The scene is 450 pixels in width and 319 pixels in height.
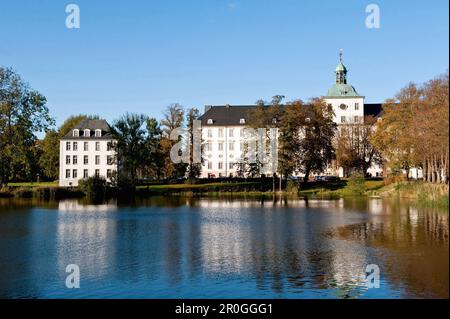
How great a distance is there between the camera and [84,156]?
76.4 meters

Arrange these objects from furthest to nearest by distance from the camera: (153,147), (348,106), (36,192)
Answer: (348,106), (153,147), (36,192)

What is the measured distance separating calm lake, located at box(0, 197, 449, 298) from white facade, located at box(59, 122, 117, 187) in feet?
143

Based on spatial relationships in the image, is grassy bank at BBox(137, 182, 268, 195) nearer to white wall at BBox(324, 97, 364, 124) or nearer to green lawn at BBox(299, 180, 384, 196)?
green lawn at BBox(299, 180, 384, 196)

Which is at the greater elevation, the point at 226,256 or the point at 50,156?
the point at 50,156

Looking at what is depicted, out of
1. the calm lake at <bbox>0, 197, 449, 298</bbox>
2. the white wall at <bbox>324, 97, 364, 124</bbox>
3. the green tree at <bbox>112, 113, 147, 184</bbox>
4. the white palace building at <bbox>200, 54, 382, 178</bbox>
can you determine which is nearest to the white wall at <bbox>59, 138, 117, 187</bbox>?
the green tree at <bbox>112, 113, 147, 184</bbox>

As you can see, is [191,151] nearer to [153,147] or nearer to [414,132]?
[153,147]

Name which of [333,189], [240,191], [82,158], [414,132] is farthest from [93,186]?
[414,132]

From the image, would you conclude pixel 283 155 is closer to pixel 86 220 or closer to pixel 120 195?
pixel 120 195

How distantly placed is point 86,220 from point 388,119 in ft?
130

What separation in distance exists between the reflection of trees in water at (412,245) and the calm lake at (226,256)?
42mm

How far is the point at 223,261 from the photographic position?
1888 cm

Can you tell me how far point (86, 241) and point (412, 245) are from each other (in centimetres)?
1377

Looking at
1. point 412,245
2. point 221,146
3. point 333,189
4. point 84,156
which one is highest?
point 221,146
